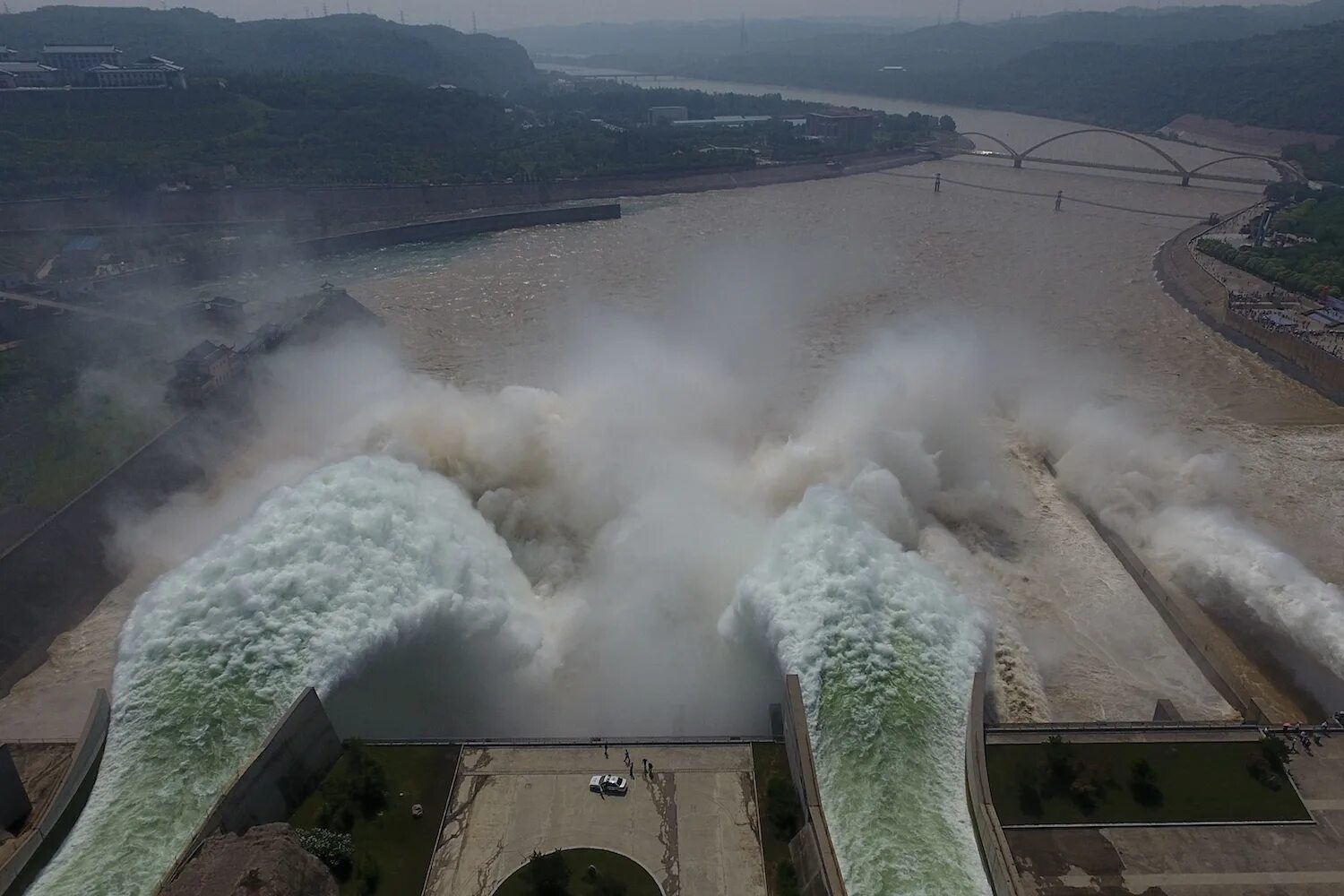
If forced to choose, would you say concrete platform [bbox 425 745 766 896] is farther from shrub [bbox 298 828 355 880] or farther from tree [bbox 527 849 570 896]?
shrub [bbox 298 828 355 880]

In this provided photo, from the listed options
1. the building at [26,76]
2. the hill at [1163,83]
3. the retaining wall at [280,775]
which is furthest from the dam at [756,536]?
the hill at [1163,83]

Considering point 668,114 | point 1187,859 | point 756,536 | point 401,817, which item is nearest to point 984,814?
point 1187,859

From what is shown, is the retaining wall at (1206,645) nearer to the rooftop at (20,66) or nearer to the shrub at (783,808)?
the shrub at (783,808)

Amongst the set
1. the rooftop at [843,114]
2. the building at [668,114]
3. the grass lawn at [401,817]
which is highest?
the rooftop at [843,114]

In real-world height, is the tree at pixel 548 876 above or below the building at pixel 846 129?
below

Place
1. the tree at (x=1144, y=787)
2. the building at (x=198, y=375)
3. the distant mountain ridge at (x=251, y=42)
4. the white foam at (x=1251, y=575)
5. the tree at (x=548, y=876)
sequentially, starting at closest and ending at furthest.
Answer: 1. the tree at (x=548, y=876)
2. the tree at (x=1144, y=787)
3. the white foam at (x=1251, y=575)
4. the building at (x=198, y=375)
5. the distant mountain ridge at (x=251, y=42)

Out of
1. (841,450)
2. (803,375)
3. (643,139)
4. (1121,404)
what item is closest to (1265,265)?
(1121,404)

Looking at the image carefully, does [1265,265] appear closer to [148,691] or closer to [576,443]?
[576,443]
